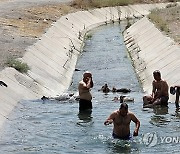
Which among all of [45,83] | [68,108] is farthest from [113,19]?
[68,108]

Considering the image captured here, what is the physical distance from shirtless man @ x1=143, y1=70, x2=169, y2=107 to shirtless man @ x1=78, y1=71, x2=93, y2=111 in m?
2.60

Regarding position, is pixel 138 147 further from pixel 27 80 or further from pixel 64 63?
pixel 64 63

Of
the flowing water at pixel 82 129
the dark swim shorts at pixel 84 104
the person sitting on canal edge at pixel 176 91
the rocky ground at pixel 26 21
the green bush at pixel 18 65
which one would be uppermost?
the rocky ground at pixel 26 21

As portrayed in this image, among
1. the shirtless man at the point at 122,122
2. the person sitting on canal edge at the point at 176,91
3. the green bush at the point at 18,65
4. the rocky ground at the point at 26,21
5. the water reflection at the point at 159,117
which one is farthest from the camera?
the rocky ground at the point at 26,21

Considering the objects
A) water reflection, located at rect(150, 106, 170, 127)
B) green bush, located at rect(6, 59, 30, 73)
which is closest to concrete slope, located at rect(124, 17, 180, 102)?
water reflection, located at rect(150, 106, 170, 127)

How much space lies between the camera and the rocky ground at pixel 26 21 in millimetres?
39259

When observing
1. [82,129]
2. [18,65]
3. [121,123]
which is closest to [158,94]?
[82,129]

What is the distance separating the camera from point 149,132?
21.7 m

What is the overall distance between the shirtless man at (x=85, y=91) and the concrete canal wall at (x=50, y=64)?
2.95 m

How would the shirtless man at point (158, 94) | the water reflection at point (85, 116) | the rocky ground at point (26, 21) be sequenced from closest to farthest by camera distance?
1. the water reflection at point (85, 116)
2. the shirtless man at point (158, 94)
3. the rocky ground at point (26, 21)

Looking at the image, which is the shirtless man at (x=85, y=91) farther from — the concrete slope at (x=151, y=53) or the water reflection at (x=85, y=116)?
the concrete slope at (x=151, y=53)

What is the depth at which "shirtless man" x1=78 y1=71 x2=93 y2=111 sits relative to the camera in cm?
2466

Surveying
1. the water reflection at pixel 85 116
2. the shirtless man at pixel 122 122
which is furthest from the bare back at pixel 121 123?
the water reflection at pixel 85 116

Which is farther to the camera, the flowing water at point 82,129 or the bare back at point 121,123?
the flowing water at point 82,129
